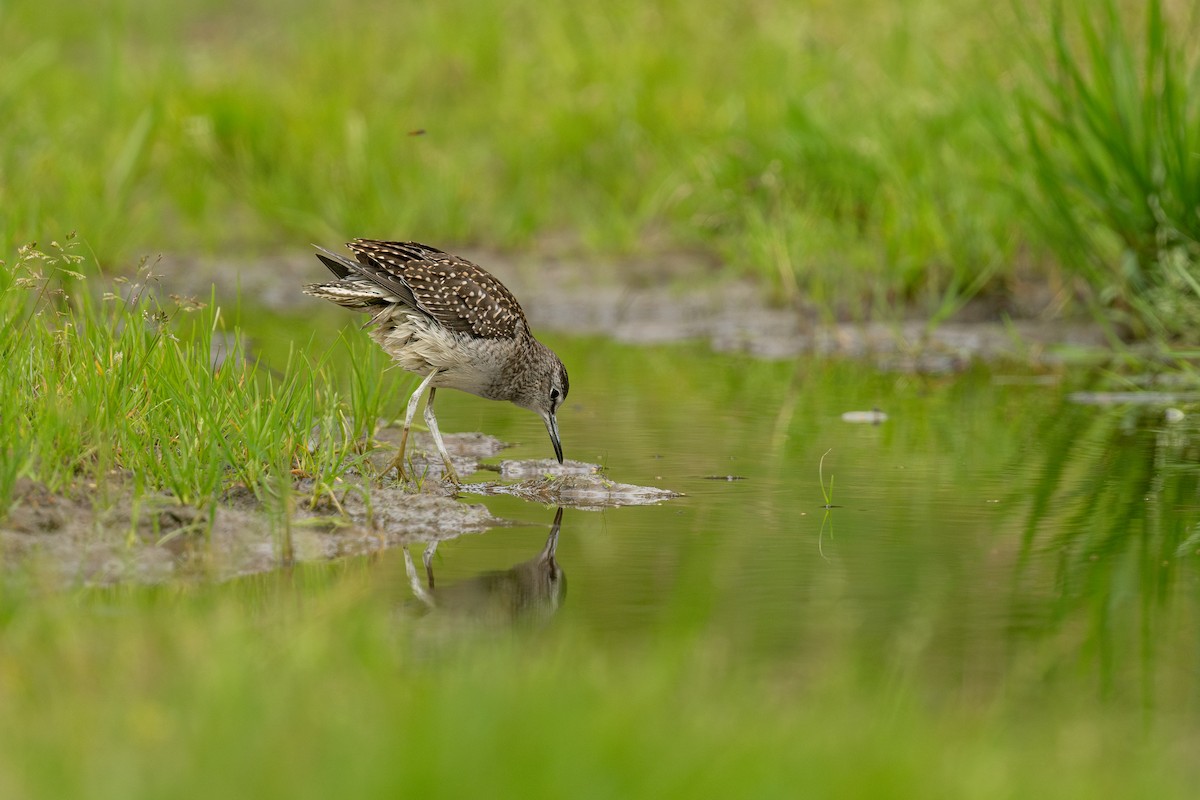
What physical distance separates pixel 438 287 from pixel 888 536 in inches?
96.6

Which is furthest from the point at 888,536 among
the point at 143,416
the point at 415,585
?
the point at 143,416

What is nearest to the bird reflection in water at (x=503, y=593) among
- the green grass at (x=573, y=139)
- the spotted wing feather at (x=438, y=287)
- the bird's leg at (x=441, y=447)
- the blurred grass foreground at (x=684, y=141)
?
the bird's leg at (x=441, y=447)

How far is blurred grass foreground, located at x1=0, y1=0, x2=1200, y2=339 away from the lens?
9695 mm

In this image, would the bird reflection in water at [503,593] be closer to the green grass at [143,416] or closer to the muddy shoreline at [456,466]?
the muddy shoreline at [456,466]

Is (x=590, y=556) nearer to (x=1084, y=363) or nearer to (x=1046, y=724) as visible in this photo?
(x=1046, y=724)

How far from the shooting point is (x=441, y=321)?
7.48 m

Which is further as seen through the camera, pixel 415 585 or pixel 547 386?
pixel 547 386

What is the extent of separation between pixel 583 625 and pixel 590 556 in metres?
0.90

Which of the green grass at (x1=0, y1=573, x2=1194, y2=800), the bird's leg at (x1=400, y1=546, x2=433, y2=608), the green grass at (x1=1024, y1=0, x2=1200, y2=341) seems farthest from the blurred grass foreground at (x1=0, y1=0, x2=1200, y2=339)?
the green grass at (x1=0, y1=573, x2=1194, y2=800)

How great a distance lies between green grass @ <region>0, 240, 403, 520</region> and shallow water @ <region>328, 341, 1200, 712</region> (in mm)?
615

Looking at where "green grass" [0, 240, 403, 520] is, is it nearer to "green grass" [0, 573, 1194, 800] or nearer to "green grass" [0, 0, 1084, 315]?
"green grass" [0, 573, 1194, 800]

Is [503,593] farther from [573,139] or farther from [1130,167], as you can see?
[573,139]

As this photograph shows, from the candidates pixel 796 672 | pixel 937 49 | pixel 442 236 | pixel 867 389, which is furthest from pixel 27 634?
pixel 937 49

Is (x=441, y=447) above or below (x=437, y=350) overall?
below
